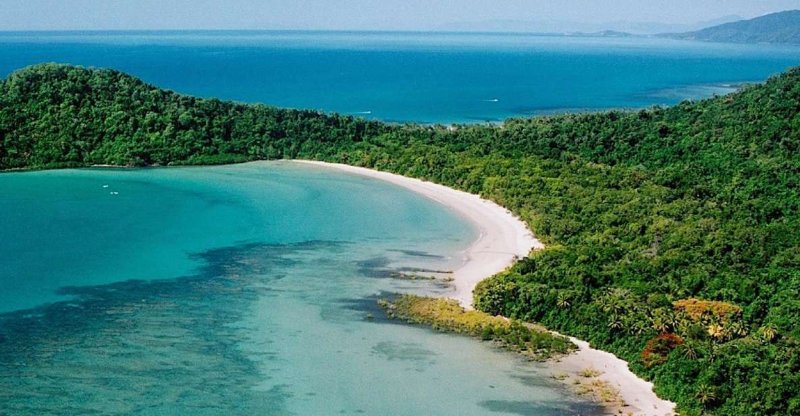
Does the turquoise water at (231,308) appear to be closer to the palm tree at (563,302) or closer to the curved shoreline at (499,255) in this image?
the curved shoreline at (499,255)

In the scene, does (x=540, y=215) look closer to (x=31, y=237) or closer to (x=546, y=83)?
(x=31, y=237)

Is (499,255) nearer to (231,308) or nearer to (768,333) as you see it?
(231,308)

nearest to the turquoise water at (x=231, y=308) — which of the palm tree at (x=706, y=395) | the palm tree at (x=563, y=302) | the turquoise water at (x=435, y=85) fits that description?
the palm tree at (x=706, y=395)

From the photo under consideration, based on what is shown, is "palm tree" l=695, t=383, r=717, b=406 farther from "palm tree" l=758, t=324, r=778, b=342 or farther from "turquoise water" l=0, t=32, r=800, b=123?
"turquoise water" l=0, t=32, r=800, b=123

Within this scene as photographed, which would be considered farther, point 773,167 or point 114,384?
point 773,167

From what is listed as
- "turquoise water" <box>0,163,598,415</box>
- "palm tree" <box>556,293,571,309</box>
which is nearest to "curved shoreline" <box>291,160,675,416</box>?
"turquoise water" <box>0,163,598,415</box>

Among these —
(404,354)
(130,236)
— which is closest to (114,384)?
(404,354)
